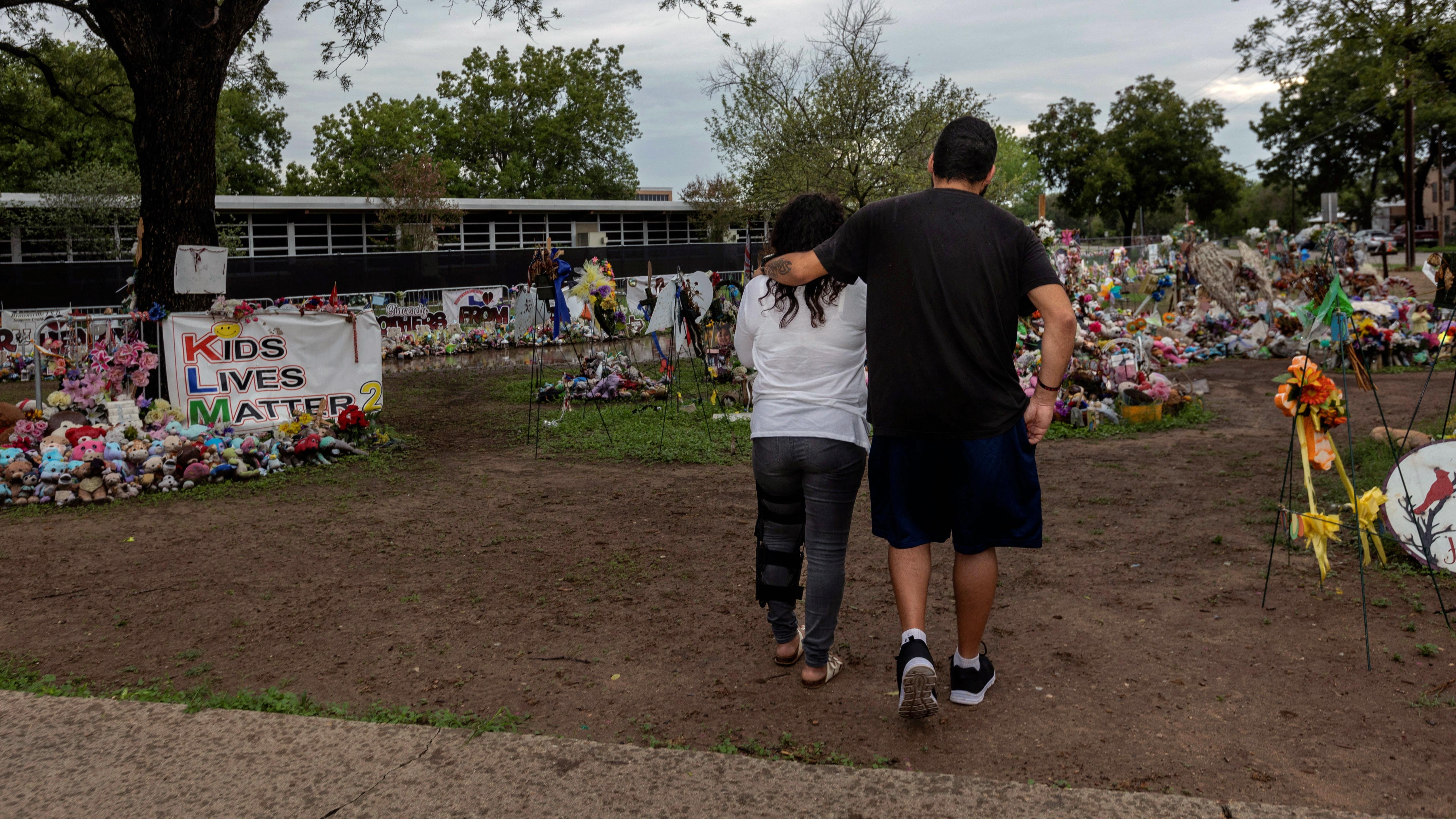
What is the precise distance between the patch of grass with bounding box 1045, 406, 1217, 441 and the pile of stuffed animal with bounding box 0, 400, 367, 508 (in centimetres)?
643

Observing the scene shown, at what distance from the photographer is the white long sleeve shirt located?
10.6 feet

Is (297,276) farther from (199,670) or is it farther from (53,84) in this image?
(199,670)

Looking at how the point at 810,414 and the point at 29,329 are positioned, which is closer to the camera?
the point at 810,414

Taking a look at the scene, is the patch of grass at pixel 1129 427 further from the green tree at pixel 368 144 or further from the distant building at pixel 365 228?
the green tree at pixel 368 144

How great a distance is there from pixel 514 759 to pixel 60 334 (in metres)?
15.9

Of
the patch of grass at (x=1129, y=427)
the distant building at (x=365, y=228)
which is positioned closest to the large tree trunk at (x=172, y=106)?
the patch of grass at (x=1129, y=427)

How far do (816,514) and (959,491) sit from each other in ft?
1.67

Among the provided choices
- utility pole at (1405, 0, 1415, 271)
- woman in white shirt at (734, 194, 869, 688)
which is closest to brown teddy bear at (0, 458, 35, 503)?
woman in white shirt at (734, 194, 869, 688)

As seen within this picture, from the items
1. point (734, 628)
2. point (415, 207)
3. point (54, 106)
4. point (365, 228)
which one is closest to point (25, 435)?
point (734, 628)

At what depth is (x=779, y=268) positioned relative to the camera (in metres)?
3.24

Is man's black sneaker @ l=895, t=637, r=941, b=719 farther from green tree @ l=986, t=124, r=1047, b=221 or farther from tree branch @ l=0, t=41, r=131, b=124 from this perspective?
green tree @ l=986, t=124, r=1047, b=221

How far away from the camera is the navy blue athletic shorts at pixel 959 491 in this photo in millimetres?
2994

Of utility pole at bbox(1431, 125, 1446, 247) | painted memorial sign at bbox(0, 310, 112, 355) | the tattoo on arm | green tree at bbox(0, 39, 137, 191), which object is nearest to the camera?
the tattoo on arm

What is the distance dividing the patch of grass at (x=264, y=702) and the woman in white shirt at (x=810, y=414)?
3.44ft
